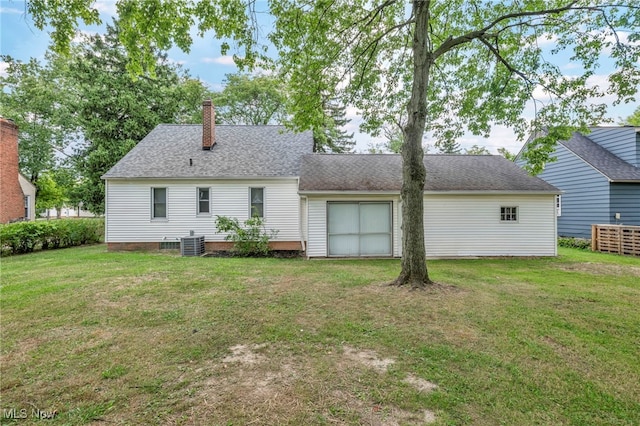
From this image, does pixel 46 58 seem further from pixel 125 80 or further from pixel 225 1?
pixel 225 1

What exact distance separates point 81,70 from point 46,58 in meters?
9.30

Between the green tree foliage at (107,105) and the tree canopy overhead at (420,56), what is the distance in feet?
48.1

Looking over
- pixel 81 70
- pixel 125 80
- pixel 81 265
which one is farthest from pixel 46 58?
pixel 81 265

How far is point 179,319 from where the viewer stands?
4.70 metres

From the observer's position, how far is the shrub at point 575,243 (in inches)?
547

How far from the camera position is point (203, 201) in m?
13.0

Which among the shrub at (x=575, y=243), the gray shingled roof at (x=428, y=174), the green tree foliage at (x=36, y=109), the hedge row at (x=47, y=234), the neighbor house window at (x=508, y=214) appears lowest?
the shrub at (x=575, y=243)

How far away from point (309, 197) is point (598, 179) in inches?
525

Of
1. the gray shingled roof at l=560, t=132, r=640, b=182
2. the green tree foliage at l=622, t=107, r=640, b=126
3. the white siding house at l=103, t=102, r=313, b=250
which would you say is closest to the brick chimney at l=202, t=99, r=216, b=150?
the white siding house at l=103, t=102, r=313, b=250

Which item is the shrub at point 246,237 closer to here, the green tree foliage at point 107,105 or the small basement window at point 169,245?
the small basement window at point 169,245

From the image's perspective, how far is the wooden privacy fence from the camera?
460 inches

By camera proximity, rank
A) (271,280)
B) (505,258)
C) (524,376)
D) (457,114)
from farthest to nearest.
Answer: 1. (505,258)
2. (457,114)
3. (271,280)
4. (524,376)

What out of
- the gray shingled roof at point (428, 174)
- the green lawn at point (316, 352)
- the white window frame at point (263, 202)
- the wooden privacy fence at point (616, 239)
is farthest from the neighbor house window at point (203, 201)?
the wooden privacy fence at point (616, 239)

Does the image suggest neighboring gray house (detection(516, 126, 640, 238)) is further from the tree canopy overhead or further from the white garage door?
the white garage door
